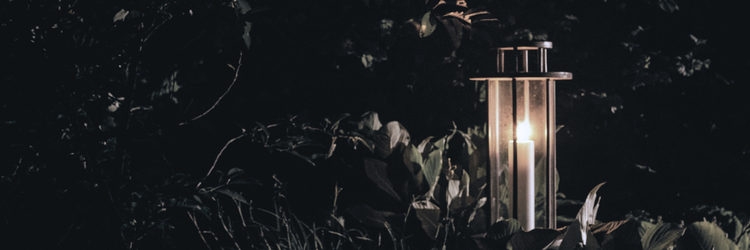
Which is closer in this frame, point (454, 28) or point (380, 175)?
point (454, 28)

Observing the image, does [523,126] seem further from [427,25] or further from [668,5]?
[668,5]

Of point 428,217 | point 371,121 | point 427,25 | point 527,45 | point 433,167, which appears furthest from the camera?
point 371,121

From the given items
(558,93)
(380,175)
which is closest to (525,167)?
(380,175)

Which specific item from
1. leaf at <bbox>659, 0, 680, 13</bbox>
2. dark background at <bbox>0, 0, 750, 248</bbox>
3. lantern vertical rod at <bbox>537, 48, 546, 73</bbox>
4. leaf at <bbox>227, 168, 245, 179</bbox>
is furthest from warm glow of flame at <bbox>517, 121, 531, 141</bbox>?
leaf at <bbox>659, 0, 680, 13</bbox>

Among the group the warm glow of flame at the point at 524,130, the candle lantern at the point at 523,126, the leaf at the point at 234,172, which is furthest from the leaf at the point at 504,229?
the leaf at the point at 234,172

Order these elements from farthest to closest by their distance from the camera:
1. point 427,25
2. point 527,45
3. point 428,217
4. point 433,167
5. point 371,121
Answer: point 371,121, point 433,167, point 428,217, point 527,45, point 427,25

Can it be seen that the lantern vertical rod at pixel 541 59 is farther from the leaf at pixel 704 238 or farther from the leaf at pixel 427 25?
the leaf at pixel 704 238

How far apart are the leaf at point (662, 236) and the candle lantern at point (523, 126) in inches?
8.0

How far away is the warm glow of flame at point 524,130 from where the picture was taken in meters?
1.14

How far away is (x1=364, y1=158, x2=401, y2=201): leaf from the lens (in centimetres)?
146

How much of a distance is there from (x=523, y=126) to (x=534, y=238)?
25 cm

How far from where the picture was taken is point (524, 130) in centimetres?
115

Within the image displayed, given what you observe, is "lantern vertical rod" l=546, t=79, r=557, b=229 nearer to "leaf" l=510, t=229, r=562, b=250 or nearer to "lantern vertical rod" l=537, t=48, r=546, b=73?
"lantern vertical rod" l=537, t=48, r=546, b=73

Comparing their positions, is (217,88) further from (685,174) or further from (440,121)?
(685,174)
